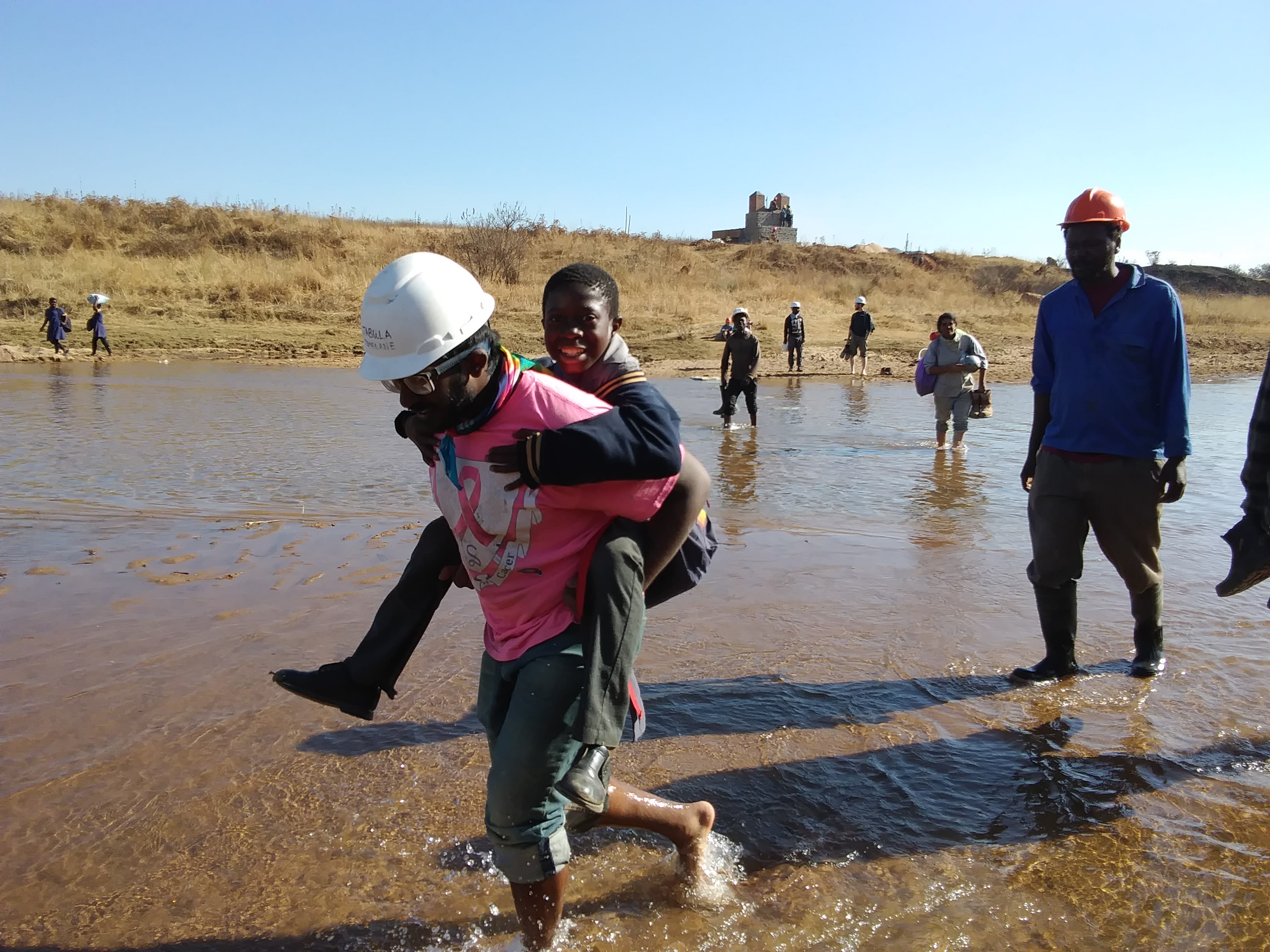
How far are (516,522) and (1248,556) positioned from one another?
8.56 feet

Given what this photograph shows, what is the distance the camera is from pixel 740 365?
43.8ft

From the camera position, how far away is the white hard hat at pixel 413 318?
2139mm

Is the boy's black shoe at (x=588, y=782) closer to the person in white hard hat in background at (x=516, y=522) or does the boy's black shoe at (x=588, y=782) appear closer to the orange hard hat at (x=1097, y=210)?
the person in white hard hat in background at (x=516, y=522)

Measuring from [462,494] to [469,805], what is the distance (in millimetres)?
1496

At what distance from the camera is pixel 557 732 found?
7.50 feet

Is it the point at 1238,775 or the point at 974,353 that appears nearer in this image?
the point at 1238,775

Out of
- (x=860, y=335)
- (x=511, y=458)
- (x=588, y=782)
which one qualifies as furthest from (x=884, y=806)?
(x=860, y=335)

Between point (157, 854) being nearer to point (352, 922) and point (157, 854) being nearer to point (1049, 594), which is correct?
point (352, 922)

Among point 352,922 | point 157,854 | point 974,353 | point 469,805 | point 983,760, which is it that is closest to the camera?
point 352,922

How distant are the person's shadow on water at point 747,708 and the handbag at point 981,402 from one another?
7194mm

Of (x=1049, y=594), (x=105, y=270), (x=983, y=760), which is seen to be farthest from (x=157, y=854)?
(x=105, y=270)

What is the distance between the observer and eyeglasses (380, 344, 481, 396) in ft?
7.14

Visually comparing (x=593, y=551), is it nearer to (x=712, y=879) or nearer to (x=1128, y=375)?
(x=712, y=879)

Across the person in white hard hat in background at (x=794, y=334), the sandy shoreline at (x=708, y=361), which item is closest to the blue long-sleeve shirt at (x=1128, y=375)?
the sandy shoreline at (x=708, y=361)
